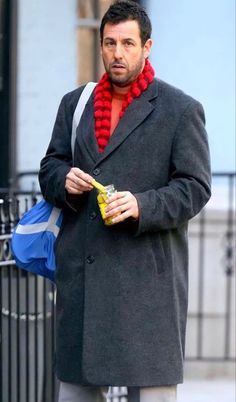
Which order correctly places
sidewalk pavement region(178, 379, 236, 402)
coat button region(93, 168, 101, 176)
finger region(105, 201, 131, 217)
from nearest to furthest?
finger region(105, 201, 131, 217) < coat button region(93, 168, 101, 176) < sidewalk pavement region(178, 379, 236, 402)

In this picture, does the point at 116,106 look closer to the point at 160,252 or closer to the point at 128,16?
the point at 128,16

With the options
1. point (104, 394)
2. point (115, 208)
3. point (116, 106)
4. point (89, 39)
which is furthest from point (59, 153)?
point (89, 39)

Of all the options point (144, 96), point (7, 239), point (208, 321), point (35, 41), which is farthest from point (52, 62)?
point (144, 96)

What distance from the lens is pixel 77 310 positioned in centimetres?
431

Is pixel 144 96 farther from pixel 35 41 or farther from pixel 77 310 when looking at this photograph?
pixel 35 41

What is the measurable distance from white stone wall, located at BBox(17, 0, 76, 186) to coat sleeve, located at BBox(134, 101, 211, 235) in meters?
3.76

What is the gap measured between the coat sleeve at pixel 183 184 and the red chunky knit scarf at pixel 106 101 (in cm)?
19

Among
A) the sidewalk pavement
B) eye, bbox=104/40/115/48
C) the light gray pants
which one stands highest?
eye, bbox=104/40/115/48

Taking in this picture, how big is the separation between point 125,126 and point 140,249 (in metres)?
0.43

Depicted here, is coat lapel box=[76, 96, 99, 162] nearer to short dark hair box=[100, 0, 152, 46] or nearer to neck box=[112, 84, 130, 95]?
neck box=[112, 84, 130, 95]

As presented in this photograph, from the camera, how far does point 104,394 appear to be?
4434mm

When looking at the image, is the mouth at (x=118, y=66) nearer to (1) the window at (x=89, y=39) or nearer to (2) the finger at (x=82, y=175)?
(2) the finger at (x=82, y=175)

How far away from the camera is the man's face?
4227mm

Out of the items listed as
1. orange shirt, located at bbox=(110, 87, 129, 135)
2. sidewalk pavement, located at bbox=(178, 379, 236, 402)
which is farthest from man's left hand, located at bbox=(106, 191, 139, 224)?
sidewalk pavement, located at bbox=(178, 379, 236, 402)
